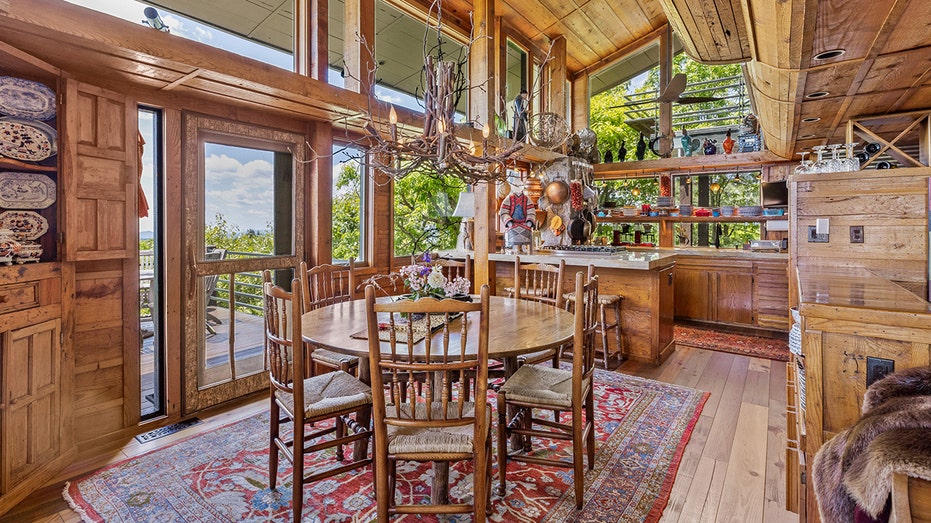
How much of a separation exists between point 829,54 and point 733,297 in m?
4.40

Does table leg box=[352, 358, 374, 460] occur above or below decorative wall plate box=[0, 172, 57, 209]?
below

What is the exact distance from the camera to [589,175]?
641 cm

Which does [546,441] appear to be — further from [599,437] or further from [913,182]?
[913,182]

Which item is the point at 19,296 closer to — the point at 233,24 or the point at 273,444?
the point at 273,444

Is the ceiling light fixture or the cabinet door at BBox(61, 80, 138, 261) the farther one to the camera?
the cabinet door at BBox(61, 80, 138, 261)

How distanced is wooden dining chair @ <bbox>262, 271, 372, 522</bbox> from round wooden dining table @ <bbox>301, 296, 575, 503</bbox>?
113 mm

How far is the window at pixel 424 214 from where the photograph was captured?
5035mm

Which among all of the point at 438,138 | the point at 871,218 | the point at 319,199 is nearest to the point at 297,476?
the point at 438,138

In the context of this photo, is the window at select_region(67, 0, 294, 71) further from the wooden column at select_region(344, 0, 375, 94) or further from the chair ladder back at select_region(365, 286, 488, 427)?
the chair ladder back at select_region(365, 286, 488, 427)

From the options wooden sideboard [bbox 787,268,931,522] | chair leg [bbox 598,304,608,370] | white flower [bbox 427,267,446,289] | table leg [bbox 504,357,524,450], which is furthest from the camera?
chair leg [bbox 598,304,608,370]

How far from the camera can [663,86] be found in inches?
264

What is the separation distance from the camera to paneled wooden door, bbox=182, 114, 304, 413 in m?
3.06

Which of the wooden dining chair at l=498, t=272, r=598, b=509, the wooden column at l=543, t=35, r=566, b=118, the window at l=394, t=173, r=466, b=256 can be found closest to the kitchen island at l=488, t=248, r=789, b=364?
the window at l=394, t=173, r=466, b=256

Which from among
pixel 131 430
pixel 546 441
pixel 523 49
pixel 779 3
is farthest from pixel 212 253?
pixel 523 49
